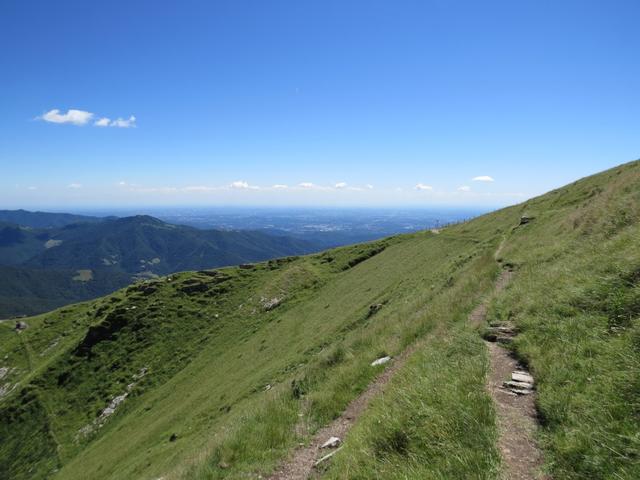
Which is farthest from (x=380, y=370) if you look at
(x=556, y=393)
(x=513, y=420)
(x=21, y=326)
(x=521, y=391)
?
(x=21, y=326)

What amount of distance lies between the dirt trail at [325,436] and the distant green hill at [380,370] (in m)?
0.32

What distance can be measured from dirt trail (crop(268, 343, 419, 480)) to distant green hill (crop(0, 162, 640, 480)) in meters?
0.32

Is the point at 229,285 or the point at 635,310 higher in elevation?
the point at 635,310

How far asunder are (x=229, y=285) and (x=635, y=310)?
76574 millimetres

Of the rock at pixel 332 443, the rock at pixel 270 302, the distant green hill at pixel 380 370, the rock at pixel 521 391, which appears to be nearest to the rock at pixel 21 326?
the distant green hill at pixel 380 370

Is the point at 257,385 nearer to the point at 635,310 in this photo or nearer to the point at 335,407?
the point at 335,407

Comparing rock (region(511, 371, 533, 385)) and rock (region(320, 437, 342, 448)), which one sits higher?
rock (region(511, 371, 533, 385))

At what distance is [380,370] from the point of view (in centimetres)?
1173

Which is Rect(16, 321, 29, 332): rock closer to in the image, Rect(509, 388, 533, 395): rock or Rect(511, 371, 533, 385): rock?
Rect(511, 371, 533, 385): rock

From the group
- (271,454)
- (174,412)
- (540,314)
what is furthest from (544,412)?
(174,412)

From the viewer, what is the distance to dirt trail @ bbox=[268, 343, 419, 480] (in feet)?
27.4

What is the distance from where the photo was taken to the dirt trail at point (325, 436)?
8344 millimetres

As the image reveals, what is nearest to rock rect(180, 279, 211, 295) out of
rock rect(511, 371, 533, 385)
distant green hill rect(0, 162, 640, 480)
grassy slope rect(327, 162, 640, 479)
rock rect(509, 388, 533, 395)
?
distant green hill rect(0, 162, 640, 480)

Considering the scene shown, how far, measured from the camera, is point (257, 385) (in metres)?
29.5
